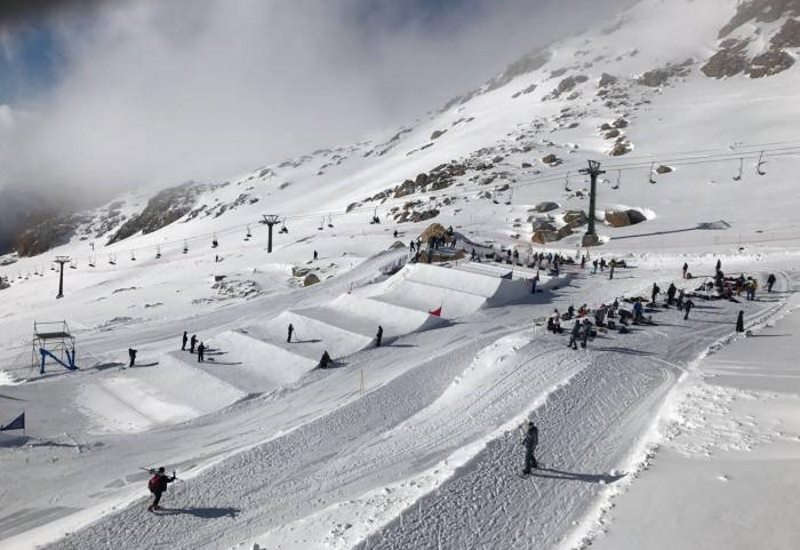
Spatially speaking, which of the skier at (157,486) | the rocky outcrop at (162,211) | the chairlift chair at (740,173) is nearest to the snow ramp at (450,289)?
the skier at (157,486)

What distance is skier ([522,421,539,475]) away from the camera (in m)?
12.6

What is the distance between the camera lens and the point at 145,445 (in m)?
18.8

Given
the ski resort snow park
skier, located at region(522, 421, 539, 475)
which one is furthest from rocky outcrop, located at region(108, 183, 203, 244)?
skier, located at region(522, 421, 539, 475)

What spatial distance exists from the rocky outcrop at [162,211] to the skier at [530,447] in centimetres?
14853

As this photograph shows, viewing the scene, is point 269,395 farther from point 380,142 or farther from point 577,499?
point 380,142

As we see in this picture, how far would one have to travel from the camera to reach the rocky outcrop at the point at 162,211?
152 m

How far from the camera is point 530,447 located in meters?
12.7

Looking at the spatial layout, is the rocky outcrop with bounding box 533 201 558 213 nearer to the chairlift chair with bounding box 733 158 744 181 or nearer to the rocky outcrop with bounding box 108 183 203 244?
the chairlift chair with bounding box 733 158 744 181

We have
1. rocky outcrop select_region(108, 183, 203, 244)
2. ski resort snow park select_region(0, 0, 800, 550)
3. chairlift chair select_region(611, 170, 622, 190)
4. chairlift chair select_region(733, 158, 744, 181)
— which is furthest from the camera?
rocky outcrop select_region(108, 183, 203, 244)

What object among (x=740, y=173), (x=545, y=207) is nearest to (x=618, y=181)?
(x=740, y=173)

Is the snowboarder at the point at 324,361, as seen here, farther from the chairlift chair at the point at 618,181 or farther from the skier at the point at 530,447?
the chairlift chair at the point at 618,181

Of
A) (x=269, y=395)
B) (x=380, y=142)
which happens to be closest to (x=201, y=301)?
(x=269, y=395)

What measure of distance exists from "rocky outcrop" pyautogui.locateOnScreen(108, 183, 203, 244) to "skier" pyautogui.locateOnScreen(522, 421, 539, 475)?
148531mm

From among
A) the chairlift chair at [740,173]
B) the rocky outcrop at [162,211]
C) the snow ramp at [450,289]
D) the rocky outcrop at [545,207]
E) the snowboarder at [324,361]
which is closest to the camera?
the snowboarder at [324,361]
